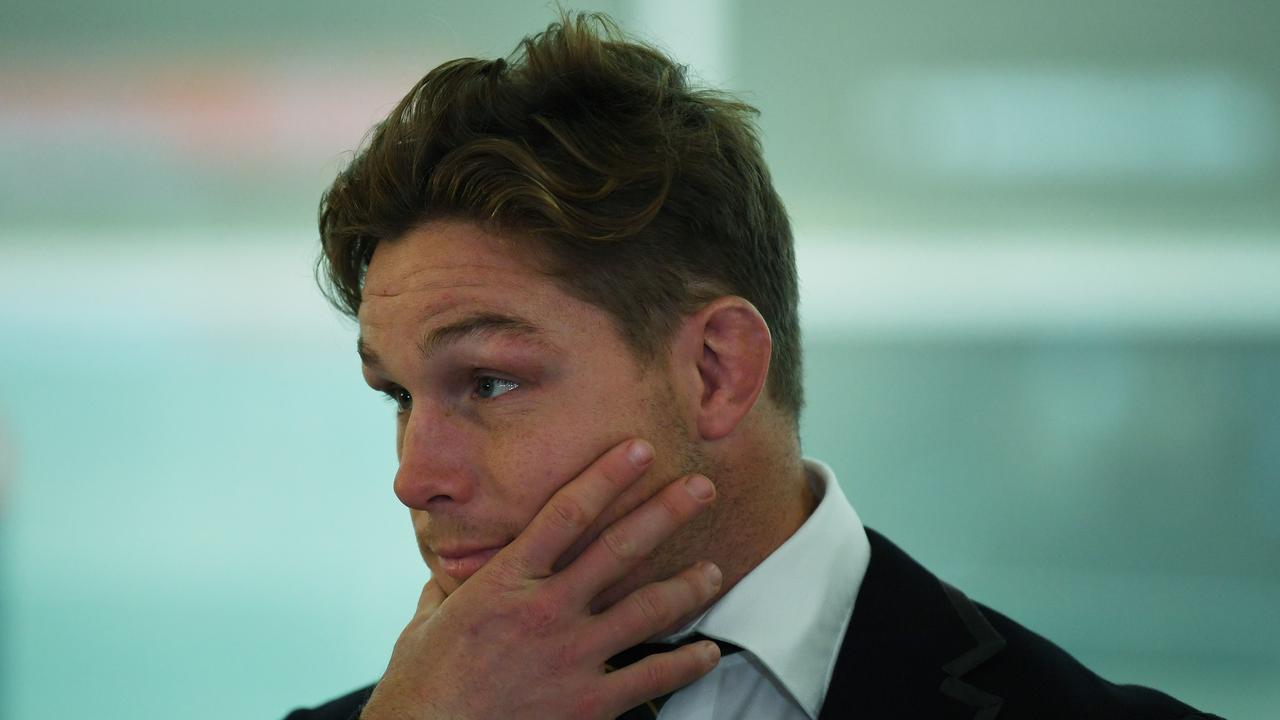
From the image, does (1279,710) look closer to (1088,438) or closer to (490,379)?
(1088,438)

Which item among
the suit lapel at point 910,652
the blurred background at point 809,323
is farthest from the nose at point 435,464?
the blurred background at point 809,323

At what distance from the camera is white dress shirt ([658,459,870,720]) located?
161 cm

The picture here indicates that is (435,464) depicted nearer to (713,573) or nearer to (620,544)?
(620,544)

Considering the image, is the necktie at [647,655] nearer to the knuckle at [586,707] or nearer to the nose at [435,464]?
the knuckle at [586,707]

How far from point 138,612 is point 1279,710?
8.91 feet

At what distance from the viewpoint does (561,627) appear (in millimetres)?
1533

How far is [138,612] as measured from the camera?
10.0 ft

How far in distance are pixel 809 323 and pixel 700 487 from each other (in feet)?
4.13

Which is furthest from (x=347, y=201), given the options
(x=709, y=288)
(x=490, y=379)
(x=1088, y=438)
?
(x=1088, y=438)

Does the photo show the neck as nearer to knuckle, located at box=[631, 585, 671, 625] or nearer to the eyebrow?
knuckle, located at box=[631, 585, 671, 625]

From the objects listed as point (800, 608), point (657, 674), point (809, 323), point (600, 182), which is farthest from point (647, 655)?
point (809, 323)

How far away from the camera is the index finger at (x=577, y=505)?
1.52 metres

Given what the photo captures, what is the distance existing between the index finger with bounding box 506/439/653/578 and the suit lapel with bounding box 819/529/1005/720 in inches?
15.5

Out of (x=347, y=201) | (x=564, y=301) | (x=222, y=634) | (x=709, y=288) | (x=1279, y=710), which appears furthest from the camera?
(x=222, y=634)
